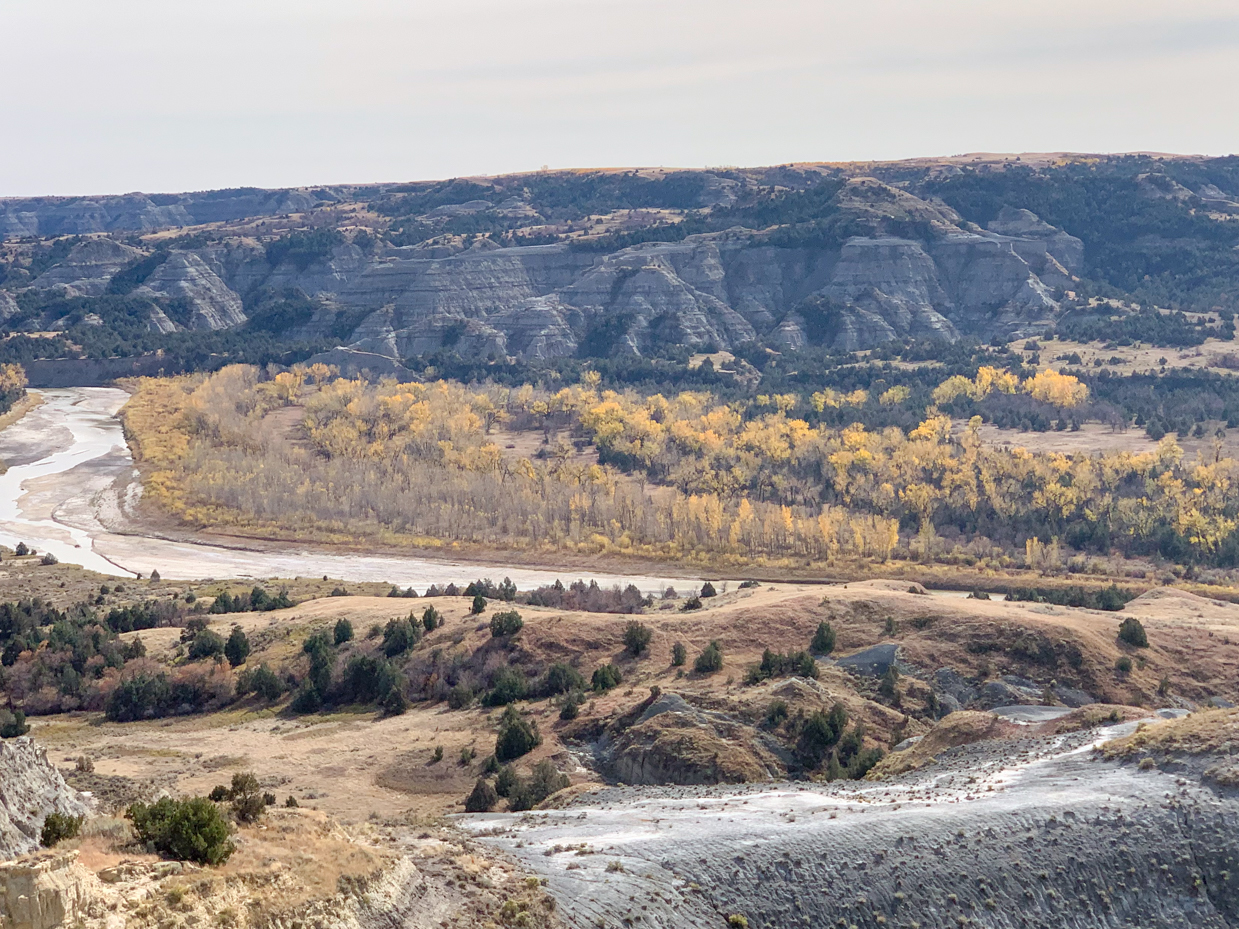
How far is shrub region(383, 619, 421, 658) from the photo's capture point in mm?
60188

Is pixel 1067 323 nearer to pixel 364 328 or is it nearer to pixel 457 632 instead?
pixel 364 328

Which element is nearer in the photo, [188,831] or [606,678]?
[188,831]

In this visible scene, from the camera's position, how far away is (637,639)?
56.8 metres

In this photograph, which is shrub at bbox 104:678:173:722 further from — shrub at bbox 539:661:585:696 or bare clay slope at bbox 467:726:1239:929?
bare clay slope at bbox 467:726:1239:929

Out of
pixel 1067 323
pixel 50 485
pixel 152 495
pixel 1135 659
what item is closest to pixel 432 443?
pixel 152 495

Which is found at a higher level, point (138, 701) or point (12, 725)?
point (12, 725)

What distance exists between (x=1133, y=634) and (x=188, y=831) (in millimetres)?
44063

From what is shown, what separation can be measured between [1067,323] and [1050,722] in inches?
6064

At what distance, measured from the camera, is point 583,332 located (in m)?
197

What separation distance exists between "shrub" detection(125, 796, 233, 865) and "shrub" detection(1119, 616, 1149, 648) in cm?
4298

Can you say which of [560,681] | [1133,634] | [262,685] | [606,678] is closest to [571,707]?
[606,678]

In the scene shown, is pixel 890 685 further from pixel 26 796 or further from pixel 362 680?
pixel 26 796

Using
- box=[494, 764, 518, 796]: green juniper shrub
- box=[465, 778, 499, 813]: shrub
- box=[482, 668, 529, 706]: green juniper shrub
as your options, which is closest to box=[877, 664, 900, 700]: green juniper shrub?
box=[482, 668, 529, 706]: green juniper shrub

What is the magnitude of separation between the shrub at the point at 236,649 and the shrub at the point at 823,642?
2847cm
